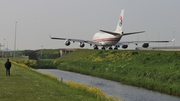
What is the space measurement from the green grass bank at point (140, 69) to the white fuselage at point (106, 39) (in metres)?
2.89

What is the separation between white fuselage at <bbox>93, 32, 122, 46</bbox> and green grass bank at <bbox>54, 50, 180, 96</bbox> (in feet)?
9.47

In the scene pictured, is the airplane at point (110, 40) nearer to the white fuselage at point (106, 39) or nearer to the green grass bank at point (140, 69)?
the white fuselage at point (106, 39)

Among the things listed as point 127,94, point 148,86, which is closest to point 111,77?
point 148,86

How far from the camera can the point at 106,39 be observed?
288 ft

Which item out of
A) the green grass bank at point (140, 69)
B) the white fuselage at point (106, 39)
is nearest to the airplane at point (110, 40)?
the white fuselage at point (106, 39)

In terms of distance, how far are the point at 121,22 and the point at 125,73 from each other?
3149 centimetres

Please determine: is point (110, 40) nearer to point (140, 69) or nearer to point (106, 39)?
point (106, 39)

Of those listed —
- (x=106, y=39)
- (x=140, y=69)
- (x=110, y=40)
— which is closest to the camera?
(x=140, y=69)

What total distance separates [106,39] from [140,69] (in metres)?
35.7

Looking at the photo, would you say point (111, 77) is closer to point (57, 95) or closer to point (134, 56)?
point (134, 56)

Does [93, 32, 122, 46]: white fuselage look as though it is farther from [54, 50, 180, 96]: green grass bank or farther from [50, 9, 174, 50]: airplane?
[54, 50, 180, 96]: green grass bank

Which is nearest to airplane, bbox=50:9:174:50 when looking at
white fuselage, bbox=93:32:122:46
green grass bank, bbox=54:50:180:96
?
white fuselage, bbox=93:32:122:46

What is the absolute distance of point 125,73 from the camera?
182 feet

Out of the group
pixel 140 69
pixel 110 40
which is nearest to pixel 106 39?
pixel 110 40
